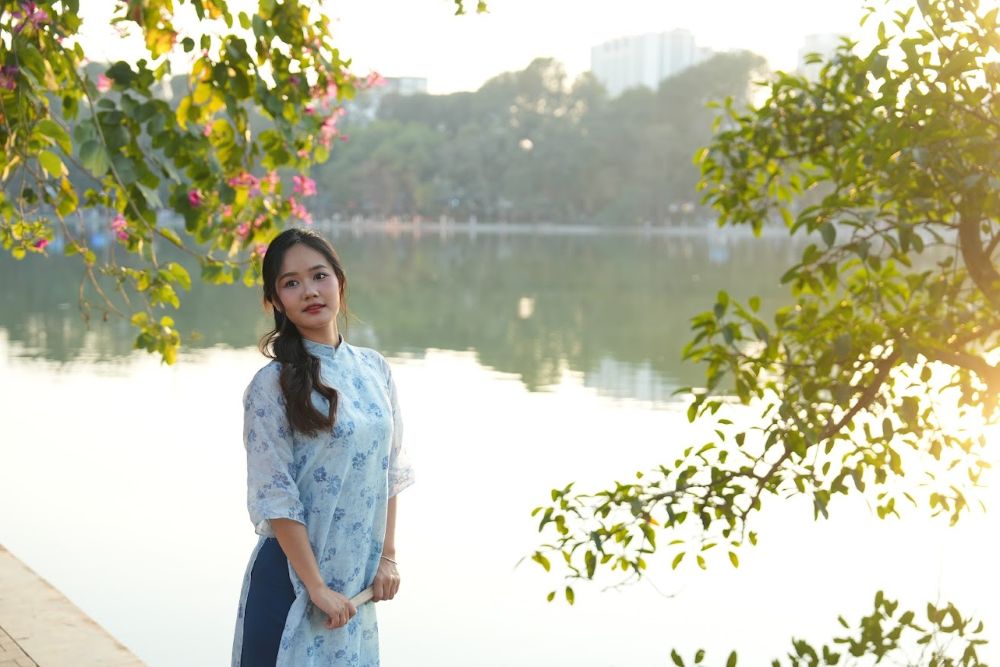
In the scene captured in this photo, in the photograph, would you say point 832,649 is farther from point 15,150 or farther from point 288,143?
point 15,150

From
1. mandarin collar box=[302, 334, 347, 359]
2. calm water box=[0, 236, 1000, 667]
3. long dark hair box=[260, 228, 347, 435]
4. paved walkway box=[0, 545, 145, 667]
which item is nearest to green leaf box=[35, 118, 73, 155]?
long dark hair box=[260, 228, 347, 435]

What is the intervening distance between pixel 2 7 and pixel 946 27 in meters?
1.69

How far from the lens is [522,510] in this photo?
16.7ft

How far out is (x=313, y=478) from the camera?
1.69 metres

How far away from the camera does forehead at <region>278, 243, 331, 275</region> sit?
1750 millimetres

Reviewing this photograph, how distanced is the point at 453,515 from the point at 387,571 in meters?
3.25

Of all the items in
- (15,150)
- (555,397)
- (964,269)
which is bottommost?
(555,397)

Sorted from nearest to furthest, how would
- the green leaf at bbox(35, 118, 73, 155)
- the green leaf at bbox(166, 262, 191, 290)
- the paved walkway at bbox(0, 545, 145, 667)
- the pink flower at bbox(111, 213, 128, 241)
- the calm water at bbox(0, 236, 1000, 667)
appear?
the green leaf at bbox(35, 118, 73, 155) < the paved walkway at bbox(0, 545, 145, 667) < the green leaf at bbox(166, 262, 191, 290) < the pink flower at bbox(111, 213, 128, 241) < the calm water at bbox(0, 236, 1000, 667)

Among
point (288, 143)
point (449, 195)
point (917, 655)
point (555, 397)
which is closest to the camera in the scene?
point (288, 143)

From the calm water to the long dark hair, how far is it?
2.03 metres

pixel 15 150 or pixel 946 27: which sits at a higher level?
pixel 946 27

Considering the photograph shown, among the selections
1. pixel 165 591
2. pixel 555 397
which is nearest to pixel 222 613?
pixel 165 591

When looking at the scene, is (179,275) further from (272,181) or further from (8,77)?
(8,77)

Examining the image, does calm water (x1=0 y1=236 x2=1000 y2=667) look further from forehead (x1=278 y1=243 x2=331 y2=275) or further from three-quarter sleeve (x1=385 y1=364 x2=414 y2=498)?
forehead (x1=278 y1=243 x2=331 y2=275)
